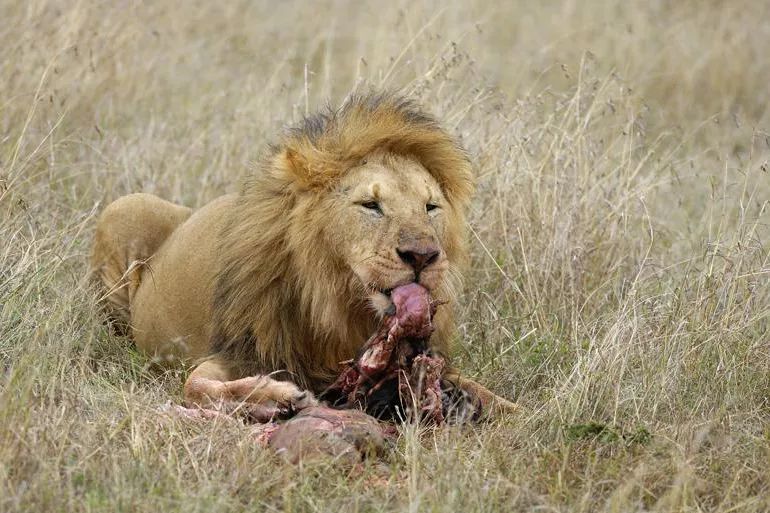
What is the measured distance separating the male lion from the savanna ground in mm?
333

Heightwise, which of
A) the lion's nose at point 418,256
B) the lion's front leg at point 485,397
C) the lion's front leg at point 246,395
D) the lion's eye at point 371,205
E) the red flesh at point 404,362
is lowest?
the lion's front leg at point 246,395

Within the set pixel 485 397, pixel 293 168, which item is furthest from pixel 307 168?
pixel 485 397

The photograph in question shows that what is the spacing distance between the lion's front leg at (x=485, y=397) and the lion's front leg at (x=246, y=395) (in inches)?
25.2

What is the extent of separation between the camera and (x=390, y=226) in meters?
4.25

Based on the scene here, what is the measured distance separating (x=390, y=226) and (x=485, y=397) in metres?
0.85

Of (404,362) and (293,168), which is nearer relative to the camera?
(404,362)

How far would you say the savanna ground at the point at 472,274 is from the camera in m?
3.69

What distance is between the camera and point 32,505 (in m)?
3.31

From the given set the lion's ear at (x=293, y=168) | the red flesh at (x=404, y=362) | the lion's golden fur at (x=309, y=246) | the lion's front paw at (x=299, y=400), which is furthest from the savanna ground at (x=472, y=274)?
the lion's ear at (x=293, y=168)

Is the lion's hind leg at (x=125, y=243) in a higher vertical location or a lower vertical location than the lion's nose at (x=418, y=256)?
lower

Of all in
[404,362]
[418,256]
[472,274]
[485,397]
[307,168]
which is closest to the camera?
[418,256]

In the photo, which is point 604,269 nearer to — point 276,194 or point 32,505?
point 276,194

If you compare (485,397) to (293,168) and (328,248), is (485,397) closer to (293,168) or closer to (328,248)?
(328,248)

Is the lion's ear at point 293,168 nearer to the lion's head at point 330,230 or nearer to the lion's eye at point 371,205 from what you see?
the lion's head at point 330,230
